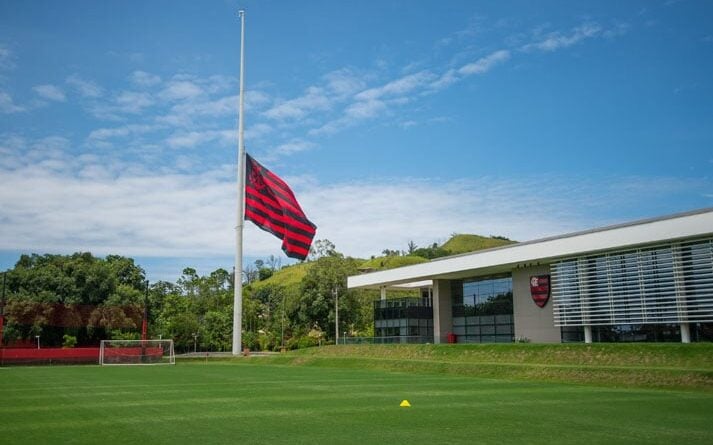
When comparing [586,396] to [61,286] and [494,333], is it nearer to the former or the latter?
[494,333]

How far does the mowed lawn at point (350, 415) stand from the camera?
37.6ft

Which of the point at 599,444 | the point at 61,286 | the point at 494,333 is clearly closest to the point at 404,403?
the point at 599,444

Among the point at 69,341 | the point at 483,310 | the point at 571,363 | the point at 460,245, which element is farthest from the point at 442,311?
the point at 460,245

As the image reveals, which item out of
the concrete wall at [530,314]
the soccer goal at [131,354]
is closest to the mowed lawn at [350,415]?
the concrete wall at [530,314]

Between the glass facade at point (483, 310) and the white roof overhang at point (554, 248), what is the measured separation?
1.09 metres

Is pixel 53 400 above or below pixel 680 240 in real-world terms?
below

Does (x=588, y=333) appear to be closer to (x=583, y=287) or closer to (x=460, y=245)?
(x=583, y=287)

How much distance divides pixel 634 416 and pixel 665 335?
21959 mm

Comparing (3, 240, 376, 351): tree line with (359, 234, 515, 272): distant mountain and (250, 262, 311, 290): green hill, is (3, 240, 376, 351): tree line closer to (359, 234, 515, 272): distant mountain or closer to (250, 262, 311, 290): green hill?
(250, 262, 311, 290): green hill

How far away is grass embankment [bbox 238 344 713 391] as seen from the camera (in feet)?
80.0

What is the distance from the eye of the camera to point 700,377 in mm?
22750

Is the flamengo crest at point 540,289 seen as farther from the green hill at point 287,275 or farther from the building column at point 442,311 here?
the green hill at point 287,275

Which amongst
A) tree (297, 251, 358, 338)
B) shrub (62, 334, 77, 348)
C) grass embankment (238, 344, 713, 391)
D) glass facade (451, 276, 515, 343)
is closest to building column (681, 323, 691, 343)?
grass embankment (238, 344, 713, 391)

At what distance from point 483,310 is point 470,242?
134 meters
